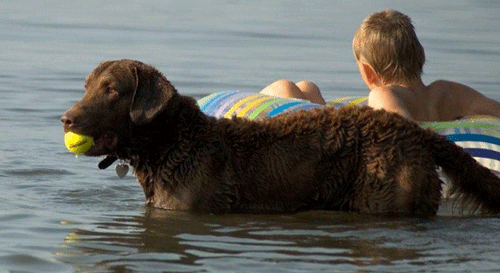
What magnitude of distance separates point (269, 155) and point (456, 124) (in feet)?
5.56

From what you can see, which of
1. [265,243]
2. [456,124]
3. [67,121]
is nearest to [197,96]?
[456,124]

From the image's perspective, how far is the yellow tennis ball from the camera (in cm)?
890

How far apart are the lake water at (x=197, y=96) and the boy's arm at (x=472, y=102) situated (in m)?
1.35

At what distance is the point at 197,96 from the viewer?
53.0 feet

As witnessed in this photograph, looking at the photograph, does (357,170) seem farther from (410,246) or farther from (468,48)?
(468,48)

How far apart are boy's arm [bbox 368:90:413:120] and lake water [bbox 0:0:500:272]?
91 cm

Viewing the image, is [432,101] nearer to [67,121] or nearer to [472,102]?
[472,102]

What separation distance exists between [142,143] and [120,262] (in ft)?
4.79

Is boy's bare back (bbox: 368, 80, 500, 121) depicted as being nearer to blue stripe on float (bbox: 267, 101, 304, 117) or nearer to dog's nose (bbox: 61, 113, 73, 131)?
blue stripe on float (bbox: 267, 101, 304, 117)

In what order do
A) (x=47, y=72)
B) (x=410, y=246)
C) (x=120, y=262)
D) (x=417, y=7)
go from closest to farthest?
1. (x=120, y=262)
2. (x=410, y=246)
3. (x=47, y=72)
4. (x=417, y=7)

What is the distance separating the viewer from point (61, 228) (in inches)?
348

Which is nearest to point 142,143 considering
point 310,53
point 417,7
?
point 310,53

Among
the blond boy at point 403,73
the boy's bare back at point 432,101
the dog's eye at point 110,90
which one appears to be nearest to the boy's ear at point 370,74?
the blond boy at point 403,73

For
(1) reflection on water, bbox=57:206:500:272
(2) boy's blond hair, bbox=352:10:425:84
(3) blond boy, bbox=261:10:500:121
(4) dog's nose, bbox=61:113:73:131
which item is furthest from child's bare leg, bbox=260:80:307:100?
(4) dog's nose, bbox=61:113:73:131
